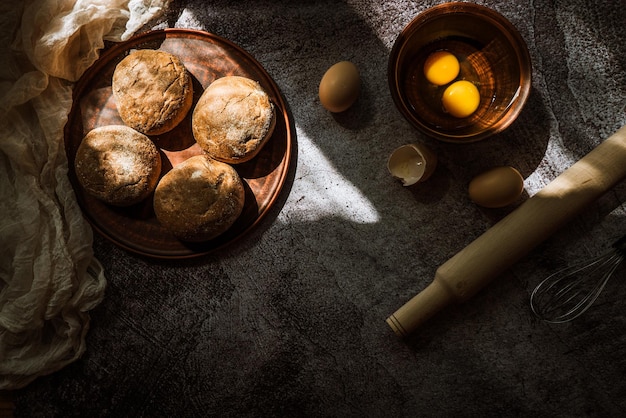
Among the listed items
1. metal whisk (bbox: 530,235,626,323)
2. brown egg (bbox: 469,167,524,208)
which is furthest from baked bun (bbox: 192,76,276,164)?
metal whisk (bbox: 530,235,626,323)

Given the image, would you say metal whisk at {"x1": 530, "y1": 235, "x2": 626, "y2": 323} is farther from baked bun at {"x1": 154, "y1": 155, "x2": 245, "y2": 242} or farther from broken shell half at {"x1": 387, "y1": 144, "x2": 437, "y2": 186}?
baked bun at {"x1": 154, "y1": 155, "x2": 245, "y2": 242}

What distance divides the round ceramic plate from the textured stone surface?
5 cm

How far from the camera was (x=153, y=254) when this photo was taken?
1277 millimetres

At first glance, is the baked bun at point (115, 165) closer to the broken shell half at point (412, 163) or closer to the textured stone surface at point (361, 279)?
the textured stone surface at point (361, 279)

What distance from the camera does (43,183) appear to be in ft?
4.11

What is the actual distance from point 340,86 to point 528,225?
60cm

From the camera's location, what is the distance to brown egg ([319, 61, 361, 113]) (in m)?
1.20

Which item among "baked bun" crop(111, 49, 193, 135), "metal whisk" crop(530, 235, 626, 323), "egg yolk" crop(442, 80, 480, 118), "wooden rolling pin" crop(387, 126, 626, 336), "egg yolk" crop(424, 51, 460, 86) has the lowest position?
"metal whisk" crop(530, 235, 626, 323)

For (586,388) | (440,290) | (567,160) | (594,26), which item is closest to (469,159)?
(567,160)

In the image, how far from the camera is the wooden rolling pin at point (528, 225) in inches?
44.6

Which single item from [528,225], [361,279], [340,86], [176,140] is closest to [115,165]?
[176,140]

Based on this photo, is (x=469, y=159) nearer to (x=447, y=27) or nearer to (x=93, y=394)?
(x=447, y=27)

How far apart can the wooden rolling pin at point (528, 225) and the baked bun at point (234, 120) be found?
60 cm

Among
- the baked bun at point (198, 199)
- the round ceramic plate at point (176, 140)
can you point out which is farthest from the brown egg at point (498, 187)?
the baked bun at point (198, 199)
